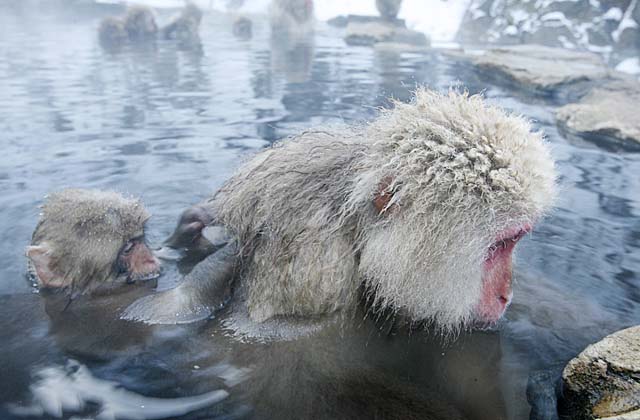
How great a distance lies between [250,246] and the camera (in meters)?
2.39

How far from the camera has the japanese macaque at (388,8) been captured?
18.6 meters

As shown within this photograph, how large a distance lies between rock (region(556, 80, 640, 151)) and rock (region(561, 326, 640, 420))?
4.48m

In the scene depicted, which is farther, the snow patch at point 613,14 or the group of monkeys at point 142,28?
the group of monkeys at point 142,28

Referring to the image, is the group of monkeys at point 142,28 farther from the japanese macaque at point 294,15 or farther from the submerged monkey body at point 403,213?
the submerged monkey body at point 403,213

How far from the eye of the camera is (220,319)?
8.05ft

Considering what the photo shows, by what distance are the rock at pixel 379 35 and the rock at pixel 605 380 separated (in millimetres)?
14864

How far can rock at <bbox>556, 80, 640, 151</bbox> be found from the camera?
227 inches

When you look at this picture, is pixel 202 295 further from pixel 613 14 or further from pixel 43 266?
pixel 613 14

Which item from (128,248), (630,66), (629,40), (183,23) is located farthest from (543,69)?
(183,23)

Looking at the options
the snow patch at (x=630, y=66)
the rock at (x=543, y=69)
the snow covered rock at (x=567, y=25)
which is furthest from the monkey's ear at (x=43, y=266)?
the snow covered rock at (x=567, y=25)

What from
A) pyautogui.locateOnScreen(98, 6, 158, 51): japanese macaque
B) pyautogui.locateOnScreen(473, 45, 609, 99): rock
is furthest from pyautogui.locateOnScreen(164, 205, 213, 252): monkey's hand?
pyautogui.locateOnScreen(98, 6, 158, 51): japanese macaque

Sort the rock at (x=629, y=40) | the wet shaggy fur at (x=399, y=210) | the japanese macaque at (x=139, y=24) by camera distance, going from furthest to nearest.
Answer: the japanese macaque at (x=139, y=24) < the rock at (x=629, y=40) < the wet shaggy fur at (x=399, y=210)

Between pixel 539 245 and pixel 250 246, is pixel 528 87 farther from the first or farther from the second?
pixel 250 246

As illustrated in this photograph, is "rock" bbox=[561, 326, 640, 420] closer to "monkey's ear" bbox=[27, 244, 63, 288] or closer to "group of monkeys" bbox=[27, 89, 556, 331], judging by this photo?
"group of monkeys" bbox=[27, 89, 556, 331]
